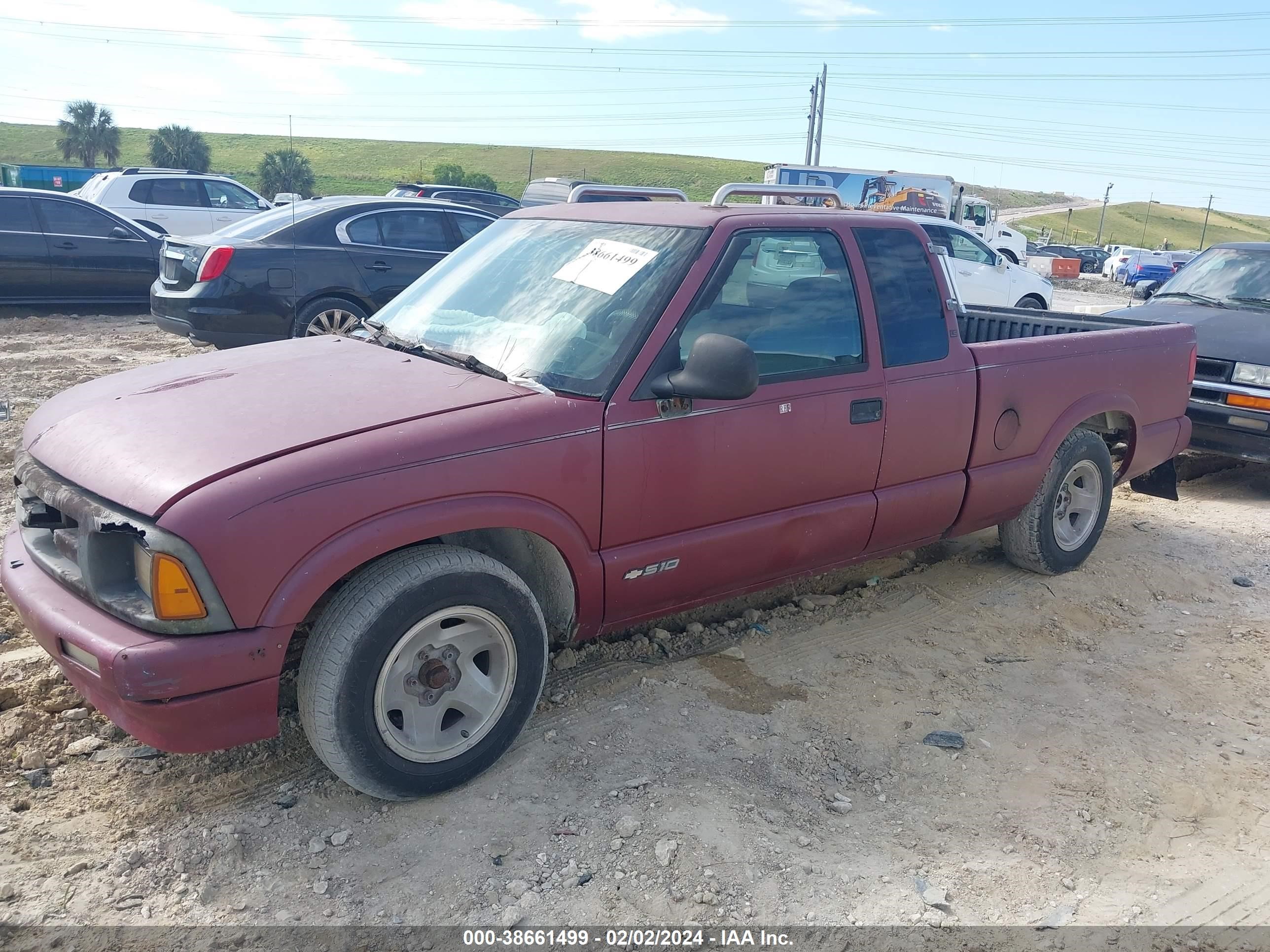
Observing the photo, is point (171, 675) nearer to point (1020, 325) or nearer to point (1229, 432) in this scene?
point (1020, 325)

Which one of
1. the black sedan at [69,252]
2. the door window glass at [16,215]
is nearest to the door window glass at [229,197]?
the black sedan at [69,252]

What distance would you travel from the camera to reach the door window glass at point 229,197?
54.6 ft

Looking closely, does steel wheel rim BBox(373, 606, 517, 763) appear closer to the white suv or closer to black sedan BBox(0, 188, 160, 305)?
black sedan BBox(0, 188, 160, 305)

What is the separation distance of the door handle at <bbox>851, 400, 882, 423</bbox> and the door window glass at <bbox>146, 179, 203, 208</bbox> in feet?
51.2

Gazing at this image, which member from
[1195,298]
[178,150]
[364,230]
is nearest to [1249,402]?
[1195,298]

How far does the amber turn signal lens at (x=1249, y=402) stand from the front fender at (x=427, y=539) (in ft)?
18.8

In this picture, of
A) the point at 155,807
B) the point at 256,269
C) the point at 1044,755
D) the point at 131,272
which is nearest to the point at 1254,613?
the point at 1044,755

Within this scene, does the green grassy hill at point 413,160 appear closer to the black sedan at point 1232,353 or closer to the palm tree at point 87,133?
the palm tree at point 87,133

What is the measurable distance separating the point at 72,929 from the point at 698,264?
2.83 metres

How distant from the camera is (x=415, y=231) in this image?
9.56 metres

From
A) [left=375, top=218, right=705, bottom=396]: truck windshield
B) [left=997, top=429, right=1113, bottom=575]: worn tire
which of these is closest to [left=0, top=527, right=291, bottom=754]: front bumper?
[left=375, top=218, right=705, bottom=396]: truck windshield

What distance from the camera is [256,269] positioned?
27.1 feet

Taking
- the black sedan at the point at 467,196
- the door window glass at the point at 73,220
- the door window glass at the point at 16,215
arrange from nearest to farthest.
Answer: the door window glass at the point at 16,215, the door window glass at the point at 73,220, the black sedan at the point at 467,196

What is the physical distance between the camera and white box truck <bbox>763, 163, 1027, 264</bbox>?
1031 inches
